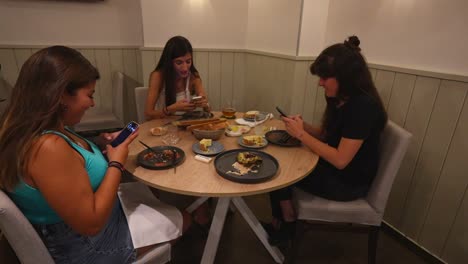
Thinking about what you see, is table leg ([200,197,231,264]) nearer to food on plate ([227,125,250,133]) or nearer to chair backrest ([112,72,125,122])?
food on plate ([227,125,250,133])

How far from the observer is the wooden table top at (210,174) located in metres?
1.06

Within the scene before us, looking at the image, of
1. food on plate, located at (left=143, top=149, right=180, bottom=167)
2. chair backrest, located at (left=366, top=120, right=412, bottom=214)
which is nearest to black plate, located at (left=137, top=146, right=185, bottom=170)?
food on plate, located at (left=143, top=149, right=180, bottom=167)

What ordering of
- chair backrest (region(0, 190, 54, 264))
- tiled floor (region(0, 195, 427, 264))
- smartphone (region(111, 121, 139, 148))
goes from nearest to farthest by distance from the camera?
1. chair backrest (region(0, 190, 54, 264))
2. smartphone (region(111, 121, 139, 148))
3. tiled floor (region(0, 195, 427, 264))

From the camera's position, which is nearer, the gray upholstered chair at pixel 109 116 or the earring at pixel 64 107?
the earring at pixel 64 107

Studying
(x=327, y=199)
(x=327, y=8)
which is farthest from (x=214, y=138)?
(x=327, y=8)

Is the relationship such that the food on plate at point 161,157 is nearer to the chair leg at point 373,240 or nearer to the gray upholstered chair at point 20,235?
the gray upholstered chair at point 20,235

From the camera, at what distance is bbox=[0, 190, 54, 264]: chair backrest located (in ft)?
2.67

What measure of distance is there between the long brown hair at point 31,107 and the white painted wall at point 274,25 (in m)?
1.91

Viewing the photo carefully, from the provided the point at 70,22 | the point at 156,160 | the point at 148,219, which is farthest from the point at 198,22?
the point at 148,219

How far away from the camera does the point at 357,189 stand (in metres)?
1.48

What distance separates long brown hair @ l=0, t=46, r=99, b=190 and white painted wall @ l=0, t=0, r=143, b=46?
2.33 m

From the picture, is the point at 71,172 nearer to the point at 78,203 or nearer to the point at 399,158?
the point at 78,203

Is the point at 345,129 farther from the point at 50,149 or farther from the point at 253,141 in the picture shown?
the point at 50,149

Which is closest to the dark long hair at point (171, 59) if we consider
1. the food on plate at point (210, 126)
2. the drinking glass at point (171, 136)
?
the drinking glass at point (171, 136)
